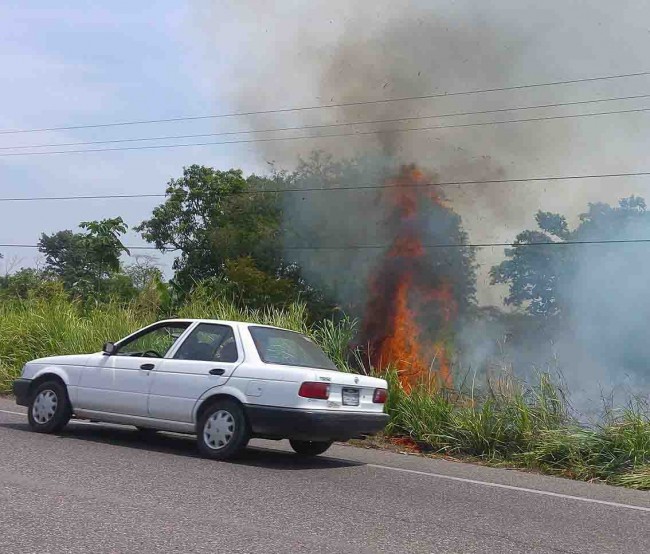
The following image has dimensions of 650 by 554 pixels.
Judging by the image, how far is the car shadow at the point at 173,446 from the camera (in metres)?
9.02

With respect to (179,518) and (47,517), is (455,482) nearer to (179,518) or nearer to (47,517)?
(179,518)

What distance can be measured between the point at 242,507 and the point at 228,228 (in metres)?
38.5

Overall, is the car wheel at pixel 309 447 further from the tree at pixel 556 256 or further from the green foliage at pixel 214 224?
the green foliage at pixel 214 224

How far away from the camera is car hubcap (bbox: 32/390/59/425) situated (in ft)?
33.3

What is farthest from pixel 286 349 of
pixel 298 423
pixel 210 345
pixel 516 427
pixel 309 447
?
pixel 516 427

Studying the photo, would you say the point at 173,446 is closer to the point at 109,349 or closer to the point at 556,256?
the point at 109,349

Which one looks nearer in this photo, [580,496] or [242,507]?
[242,507]

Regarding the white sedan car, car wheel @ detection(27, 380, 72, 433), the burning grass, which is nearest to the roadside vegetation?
the burning grass

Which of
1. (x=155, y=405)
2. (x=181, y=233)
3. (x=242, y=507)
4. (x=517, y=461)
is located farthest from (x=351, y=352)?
(x=181, y=233)

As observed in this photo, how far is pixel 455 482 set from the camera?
27.8 ft

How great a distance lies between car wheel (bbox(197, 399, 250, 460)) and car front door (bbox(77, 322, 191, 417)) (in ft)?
2.77

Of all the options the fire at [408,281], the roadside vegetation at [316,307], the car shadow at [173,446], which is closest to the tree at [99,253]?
the roadside vegetation at [316,307]

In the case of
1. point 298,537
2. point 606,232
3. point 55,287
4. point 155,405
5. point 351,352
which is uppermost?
point 606,232

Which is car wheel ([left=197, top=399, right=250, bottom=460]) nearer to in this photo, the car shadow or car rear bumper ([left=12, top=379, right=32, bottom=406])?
the car shadow
